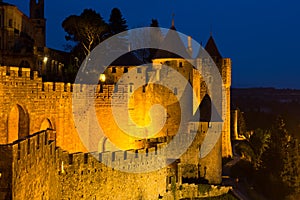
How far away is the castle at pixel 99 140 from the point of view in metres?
11.1

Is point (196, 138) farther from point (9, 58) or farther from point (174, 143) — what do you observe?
point (9, 58)

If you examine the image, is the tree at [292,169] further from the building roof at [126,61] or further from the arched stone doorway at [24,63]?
the arched stone doorway at [24,63]

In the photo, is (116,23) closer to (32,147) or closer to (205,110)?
(205,110)

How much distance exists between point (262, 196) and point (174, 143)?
9540mm

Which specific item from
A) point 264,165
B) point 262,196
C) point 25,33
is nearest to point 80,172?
point 262,196

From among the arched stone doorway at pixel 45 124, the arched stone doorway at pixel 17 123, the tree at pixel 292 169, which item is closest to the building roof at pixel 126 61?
the tree at pixel 292 169

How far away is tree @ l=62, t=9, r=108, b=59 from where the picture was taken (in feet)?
112

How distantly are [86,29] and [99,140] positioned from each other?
1285 cm

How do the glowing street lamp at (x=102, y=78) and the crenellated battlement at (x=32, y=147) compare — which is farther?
the glowing street lamp at (x=102, y=78)

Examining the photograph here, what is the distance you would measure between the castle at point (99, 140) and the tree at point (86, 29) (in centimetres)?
310

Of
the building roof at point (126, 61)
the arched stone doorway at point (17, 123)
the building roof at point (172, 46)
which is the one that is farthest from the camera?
the building roof at point (126, 61)

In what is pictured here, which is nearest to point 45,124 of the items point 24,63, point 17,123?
point 17,123

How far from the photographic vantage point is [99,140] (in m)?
23.5

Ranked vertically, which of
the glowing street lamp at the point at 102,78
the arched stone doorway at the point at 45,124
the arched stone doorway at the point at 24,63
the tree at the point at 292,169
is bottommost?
the tree at the point at 292,169
